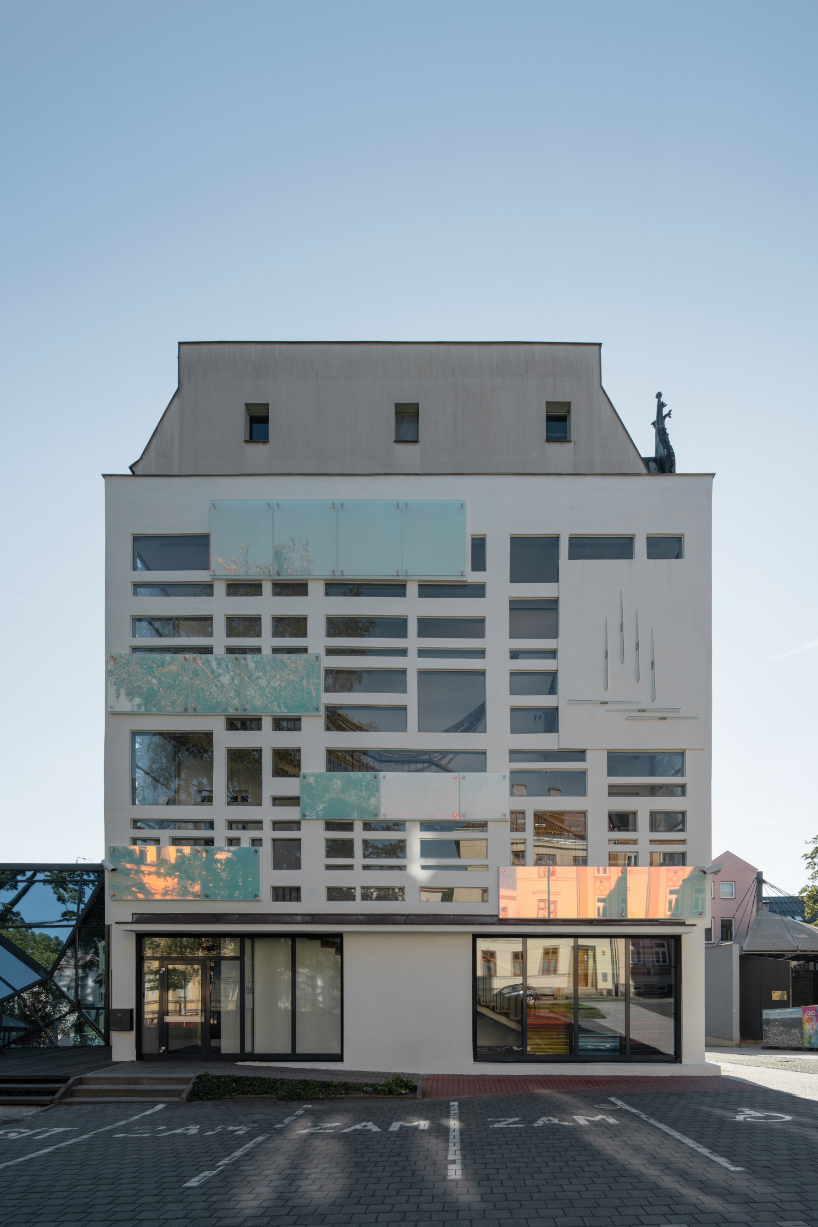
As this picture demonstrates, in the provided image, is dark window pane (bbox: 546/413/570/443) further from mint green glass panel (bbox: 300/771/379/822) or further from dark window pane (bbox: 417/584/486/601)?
mint green glass panel (bbox: 300/771/379/822)

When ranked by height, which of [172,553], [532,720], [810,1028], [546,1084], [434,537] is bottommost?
[810,1028]

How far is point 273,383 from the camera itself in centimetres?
2042

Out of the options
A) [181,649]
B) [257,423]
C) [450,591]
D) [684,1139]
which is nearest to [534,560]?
[450,591]

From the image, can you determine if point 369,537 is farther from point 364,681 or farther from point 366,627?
point 364,681

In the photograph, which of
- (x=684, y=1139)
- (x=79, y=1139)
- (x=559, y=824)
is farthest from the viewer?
(x=559, y=824)

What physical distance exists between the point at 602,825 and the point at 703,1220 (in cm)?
974

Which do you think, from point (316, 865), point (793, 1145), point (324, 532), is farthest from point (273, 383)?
point (793, 1145)

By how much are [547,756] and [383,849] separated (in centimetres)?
393

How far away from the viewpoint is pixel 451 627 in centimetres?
1878

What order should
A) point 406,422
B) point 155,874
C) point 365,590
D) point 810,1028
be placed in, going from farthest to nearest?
point 810,1028
point 406,422
point 365,590
point 155,874

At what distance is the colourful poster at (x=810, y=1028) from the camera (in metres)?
25.6

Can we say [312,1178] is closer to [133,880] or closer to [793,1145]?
[793,1145]

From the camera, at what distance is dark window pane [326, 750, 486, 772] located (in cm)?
1823

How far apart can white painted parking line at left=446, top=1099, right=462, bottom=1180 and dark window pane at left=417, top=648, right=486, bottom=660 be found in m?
8.29
